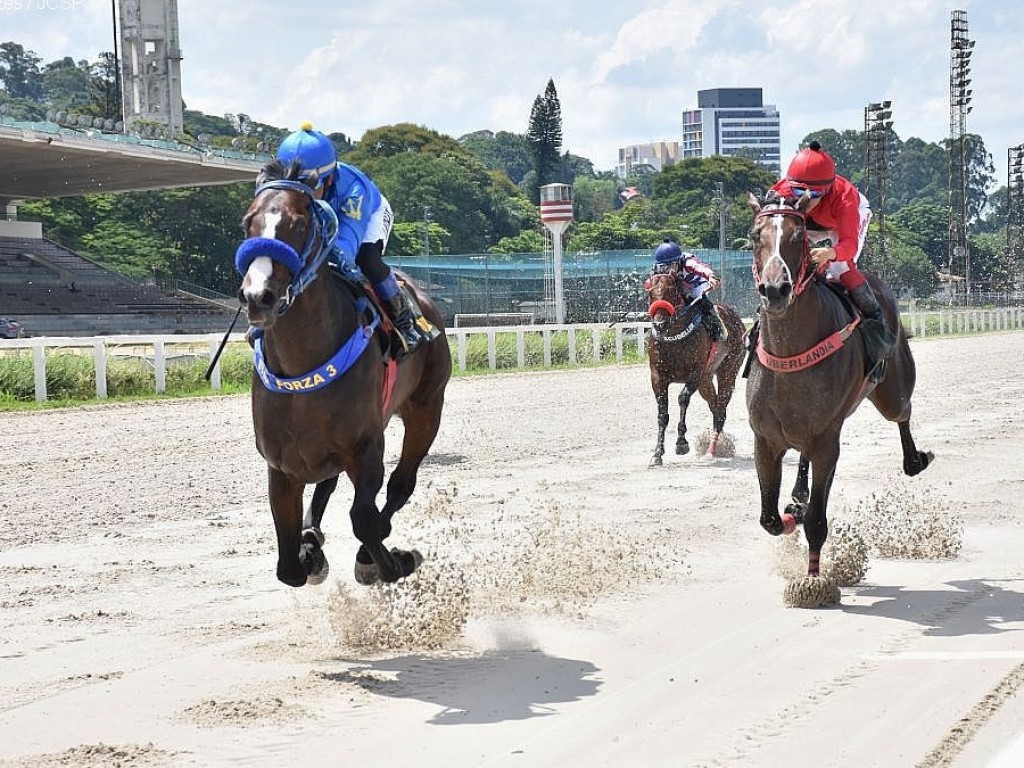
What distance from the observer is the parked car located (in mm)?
35406

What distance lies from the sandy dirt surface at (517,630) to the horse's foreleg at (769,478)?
1.10 ft

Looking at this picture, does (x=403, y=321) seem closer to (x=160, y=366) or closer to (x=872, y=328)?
(x=872, y=328)

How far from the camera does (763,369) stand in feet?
24.1

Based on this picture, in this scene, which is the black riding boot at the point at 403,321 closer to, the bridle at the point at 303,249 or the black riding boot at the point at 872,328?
the bridle at the point at 303,249

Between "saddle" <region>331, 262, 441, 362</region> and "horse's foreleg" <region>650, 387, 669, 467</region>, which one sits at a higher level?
"saddle" <region>331, 262, 441, 362</region>

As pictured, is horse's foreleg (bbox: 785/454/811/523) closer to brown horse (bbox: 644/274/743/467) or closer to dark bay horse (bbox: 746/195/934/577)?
dark bay horse (bbox: 746/195/934/577)

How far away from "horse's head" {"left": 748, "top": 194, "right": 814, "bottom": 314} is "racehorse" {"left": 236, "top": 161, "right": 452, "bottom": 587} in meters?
1.93

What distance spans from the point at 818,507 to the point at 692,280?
255 inches

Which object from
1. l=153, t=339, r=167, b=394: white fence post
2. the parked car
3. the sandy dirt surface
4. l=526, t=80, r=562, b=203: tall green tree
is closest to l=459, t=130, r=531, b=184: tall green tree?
l=526, t=80, r=562, b=203: tall green tree

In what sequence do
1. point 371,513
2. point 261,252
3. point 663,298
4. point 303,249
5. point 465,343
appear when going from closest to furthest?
point 261,252
point 303,249
point 371,513
point 663,298
point 465,343

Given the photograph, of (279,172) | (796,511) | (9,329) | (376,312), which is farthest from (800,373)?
(9,329)

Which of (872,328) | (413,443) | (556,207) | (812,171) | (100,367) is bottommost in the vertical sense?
(413,443)

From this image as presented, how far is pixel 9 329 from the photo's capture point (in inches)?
1404

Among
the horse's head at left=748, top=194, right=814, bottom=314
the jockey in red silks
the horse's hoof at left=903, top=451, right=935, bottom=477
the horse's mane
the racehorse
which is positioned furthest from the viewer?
the horse's hoof at left=903, top=451, right=935, bottom=477
